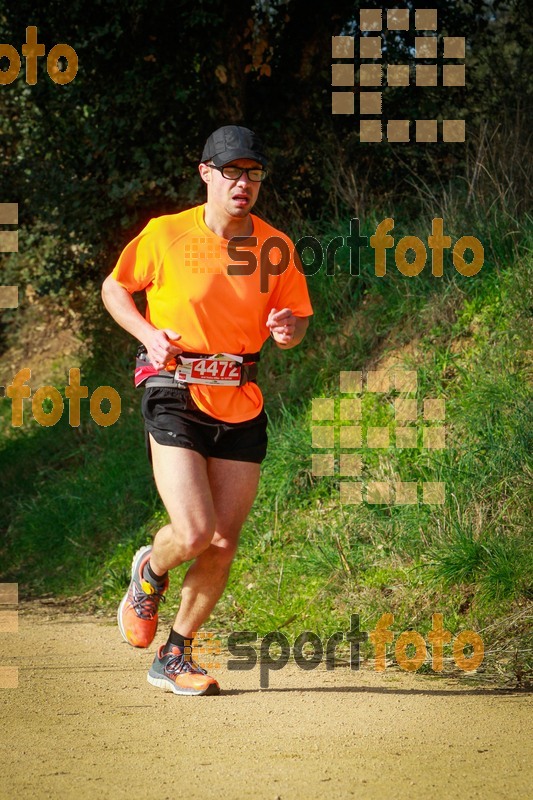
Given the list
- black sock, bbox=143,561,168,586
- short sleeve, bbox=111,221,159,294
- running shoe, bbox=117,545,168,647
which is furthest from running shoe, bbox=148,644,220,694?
short sleeve, bbox=111,221,159,294

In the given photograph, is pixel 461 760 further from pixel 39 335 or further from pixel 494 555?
pixel 39 335

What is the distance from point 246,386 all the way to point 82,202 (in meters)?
6.01

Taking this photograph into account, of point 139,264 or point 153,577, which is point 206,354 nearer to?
point 139,264

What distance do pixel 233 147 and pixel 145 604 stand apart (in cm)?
228

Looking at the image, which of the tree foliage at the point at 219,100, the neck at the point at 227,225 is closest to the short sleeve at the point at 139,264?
the neck at the point at 227,225

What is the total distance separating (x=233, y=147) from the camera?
5574 mm

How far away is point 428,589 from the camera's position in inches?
263

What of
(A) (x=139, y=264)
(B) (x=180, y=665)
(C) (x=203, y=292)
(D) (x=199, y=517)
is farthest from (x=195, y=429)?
(B) (x=180, y=665)

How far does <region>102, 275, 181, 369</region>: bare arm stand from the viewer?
5242 mm

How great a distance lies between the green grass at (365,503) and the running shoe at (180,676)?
4.09 feet

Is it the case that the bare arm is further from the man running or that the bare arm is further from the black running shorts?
the black running shorts

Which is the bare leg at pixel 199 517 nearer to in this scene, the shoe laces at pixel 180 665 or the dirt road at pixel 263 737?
the shoe laces at pixel 180 665

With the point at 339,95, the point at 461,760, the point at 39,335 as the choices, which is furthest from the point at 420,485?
the point at 39,335

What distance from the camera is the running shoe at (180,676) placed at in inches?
223
